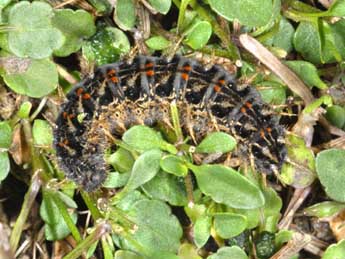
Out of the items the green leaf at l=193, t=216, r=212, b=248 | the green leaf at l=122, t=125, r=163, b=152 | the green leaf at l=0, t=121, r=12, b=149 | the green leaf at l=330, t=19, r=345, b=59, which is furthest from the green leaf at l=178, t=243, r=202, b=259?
the green leaf at l=330, t=19, r=345, b=59

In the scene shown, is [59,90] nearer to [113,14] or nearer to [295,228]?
[113,14]

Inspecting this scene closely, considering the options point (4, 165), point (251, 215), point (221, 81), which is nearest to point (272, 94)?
point (221, 81)

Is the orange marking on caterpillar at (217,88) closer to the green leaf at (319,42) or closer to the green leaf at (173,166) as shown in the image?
the green leaf at (173,166)

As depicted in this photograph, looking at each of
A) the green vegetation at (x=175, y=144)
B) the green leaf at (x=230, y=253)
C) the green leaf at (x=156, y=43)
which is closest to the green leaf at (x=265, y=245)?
the green vegetation at (x=175, y=144)

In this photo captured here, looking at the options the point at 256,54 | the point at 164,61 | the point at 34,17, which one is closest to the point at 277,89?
the point at 256,54

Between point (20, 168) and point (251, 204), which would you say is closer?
point (251, 204)
